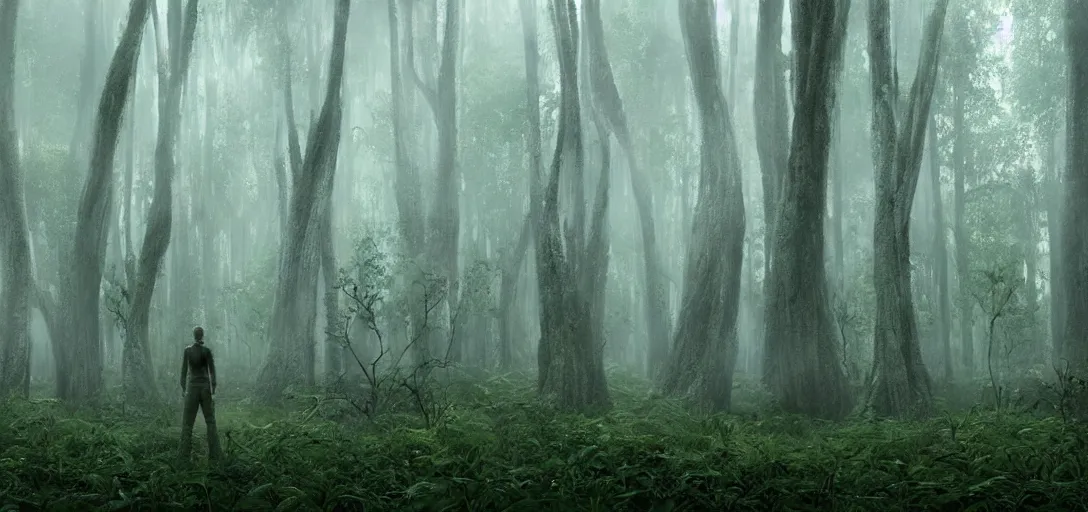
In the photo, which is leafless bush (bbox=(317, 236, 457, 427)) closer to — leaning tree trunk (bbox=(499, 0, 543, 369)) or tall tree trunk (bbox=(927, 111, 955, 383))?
leaning tree trunk (bbox=(499, 0, 543, 369))

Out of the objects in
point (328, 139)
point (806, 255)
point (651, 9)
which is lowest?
point (806, 255)

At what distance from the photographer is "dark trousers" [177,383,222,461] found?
7.88 metres

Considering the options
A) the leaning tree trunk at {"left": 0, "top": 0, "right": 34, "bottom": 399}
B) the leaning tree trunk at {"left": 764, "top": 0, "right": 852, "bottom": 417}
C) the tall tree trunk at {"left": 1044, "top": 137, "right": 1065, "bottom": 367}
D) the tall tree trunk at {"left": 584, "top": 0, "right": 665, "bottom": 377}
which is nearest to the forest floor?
the leaning tree trunk at {"left": 764, "top": 0, "right": 852, "bottom": 417}

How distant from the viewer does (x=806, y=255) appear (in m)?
12.1

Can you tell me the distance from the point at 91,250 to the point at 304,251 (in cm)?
324

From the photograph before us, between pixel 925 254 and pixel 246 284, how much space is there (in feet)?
64.6

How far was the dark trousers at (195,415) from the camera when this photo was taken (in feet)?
25.9

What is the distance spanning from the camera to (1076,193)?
1376cm

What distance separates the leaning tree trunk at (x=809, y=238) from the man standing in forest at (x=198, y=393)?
759 centimetres

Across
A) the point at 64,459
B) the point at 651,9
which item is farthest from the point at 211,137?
the point at 64,459

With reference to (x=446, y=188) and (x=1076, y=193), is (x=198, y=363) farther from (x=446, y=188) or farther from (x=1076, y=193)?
(x=1076, y=193)

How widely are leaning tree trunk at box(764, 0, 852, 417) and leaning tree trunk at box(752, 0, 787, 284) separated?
2.82 m

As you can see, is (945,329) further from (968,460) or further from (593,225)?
(968,460)

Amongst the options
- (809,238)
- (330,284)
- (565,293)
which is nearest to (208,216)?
(330,284)
